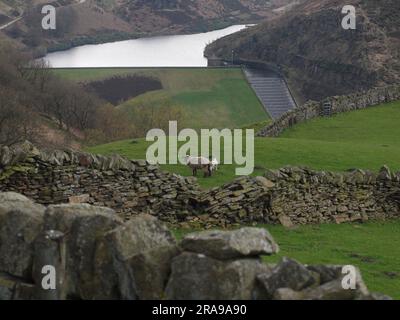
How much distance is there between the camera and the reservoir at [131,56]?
14038 centimetres

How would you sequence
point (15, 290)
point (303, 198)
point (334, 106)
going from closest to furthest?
point (15, 290) → point (303, 198) → point (334, 106)

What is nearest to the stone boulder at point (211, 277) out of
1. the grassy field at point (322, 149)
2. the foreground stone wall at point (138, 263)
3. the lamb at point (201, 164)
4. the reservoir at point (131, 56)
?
the foreground stone wall at point (138, 263)

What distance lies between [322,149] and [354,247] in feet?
45.7

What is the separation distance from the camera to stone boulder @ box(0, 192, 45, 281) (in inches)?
331

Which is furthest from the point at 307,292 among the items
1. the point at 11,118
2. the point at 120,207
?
the point at 11,118

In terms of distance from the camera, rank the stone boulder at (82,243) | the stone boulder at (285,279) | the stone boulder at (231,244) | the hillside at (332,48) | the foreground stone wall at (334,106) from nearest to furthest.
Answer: the stone boulder at (285,279)
the stone boulder at (231,244)
the stone boulder at (82,243)
the foreground stone wall at (334,106)
the hillside at (332,48)

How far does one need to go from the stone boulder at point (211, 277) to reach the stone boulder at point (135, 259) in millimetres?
205

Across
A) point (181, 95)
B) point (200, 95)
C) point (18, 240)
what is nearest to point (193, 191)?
point (18, 240)

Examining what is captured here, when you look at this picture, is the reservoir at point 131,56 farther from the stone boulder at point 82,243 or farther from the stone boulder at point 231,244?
the stone boulder at point 231,244

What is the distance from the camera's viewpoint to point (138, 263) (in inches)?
309

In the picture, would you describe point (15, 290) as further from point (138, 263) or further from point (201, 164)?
point (201, 164)

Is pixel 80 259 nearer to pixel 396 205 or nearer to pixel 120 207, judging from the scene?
pixel 120 207

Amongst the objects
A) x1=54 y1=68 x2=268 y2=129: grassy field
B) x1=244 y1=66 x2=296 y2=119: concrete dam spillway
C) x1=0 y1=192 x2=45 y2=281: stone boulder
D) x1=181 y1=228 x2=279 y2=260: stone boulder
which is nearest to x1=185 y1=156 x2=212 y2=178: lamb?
x1=0 y1=192 x2=45 y2=281: stone boulder

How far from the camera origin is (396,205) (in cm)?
2103
